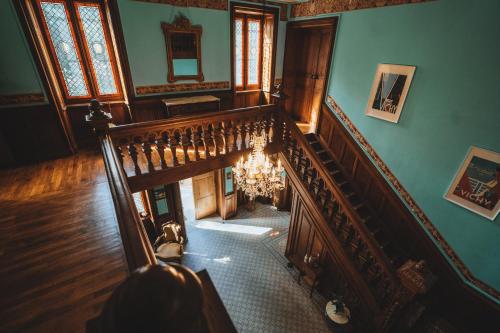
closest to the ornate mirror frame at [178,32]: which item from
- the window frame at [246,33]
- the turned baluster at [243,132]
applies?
the window frame at [246,33]

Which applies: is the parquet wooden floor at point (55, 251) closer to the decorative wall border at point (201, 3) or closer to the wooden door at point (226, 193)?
the decorative wall border at point (201, 3)

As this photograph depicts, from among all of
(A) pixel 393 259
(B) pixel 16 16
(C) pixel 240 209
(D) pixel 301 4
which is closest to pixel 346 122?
(A) pixel 393 259

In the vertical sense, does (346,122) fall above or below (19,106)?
below

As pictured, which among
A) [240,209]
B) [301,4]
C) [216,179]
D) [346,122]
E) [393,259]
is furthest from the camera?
[240,209]

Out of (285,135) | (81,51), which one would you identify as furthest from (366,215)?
(81,51)

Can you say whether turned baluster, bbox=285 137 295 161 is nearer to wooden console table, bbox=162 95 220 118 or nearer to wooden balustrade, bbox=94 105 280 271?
wooden balustrade, bbox=94 105 280 271

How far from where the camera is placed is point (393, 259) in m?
4.87

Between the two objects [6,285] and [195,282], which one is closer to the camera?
[195,282]

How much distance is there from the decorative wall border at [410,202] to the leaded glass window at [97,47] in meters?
5.37

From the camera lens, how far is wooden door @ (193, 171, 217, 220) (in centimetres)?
862

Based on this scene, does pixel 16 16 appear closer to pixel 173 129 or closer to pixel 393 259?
pixel 173 129

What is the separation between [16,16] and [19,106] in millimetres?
1527

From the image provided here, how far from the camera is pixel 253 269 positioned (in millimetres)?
7094

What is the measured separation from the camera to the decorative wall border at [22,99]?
14.7 feet
